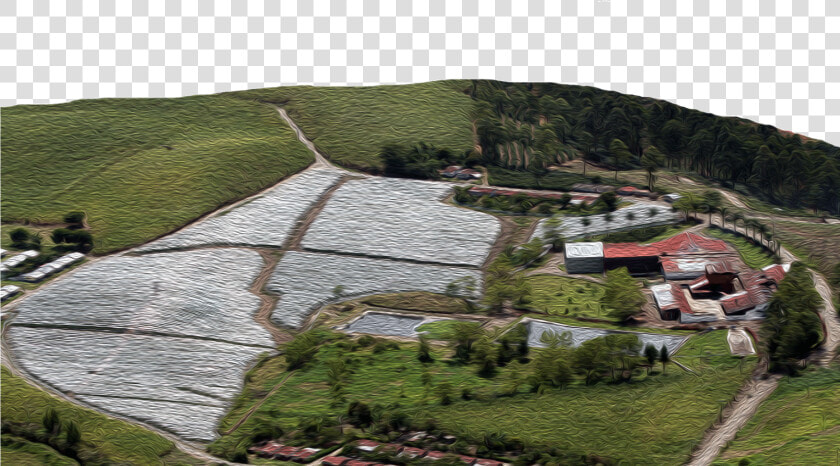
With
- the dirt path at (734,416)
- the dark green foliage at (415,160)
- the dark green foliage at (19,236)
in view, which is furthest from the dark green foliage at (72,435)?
the dark green foliage at (415,160)

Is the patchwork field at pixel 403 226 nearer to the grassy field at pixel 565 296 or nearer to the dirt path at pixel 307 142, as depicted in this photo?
the dirt path at pixel 307 142

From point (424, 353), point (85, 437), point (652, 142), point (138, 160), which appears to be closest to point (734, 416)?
point (424, 353)

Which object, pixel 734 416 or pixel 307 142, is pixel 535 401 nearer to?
pixel 734 416

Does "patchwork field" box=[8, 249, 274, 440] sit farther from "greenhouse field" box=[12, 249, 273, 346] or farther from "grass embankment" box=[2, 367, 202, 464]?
"grass embankment" box=[2, 367, 202, 464]

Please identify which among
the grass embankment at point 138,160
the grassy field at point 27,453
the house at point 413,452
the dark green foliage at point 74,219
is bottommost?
the grassy field at point 27,453

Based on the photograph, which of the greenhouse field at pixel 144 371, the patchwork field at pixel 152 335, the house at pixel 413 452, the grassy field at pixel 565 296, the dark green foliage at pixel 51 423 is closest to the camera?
the house at pixel 413 452

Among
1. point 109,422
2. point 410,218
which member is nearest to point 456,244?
point 410,218
